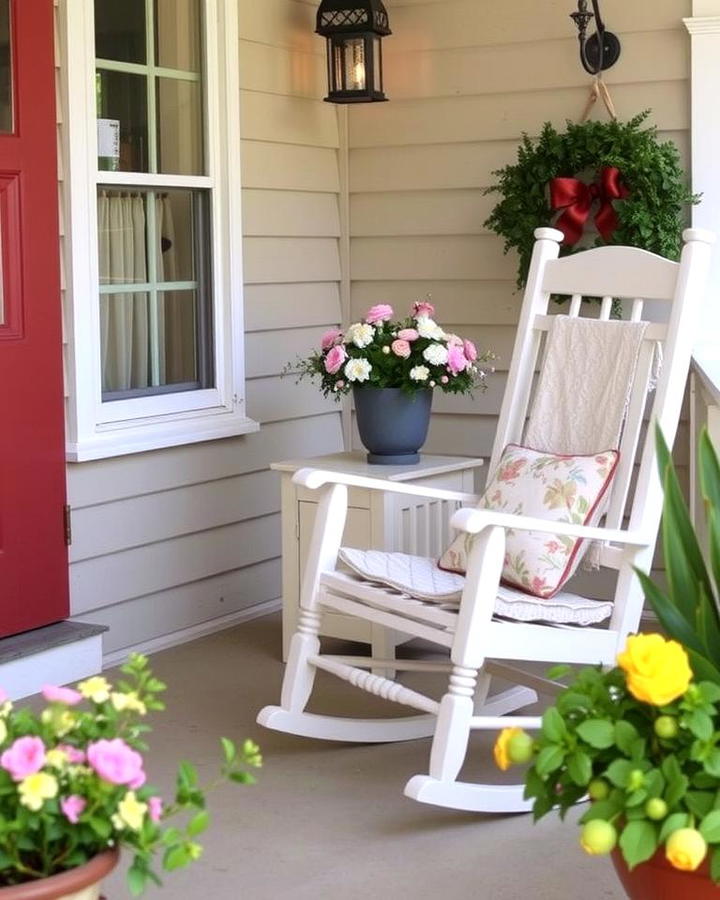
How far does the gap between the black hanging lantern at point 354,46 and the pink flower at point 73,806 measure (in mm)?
3235

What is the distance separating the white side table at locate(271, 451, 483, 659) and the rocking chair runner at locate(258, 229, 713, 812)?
0.42 m

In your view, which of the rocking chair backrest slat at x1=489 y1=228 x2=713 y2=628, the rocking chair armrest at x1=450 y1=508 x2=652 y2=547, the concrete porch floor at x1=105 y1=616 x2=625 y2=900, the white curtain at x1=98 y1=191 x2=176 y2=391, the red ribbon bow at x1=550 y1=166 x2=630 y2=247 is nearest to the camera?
the concrete porch floor at x1=105 y1=616 x2=625 y2=900

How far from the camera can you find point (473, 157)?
4617 millimetres

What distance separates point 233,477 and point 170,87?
3.79 ft

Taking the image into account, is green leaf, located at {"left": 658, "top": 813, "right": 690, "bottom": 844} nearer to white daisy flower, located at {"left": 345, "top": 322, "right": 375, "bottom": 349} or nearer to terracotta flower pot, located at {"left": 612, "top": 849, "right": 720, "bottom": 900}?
terracotta flower pot, located at {"left": 612, "top": 849, "right": 720, "bottom": 900}

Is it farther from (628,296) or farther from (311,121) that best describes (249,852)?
(311,121)

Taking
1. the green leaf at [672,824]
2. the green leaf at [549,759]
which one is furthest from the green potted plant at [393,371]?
the green leaf at [672,824]

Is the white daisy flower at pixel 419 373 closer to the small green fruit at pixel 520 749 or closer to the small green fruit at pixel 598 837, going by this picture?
the small green fruit at pixel 520 749

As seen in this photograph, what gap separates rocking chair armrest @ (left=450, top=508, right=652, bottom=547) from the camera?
108 inches

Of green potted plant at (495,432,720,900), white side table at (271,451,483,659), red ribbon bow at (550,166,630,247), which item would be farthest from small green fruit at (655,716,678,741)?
red ribbon bow at (550,166,630,247)

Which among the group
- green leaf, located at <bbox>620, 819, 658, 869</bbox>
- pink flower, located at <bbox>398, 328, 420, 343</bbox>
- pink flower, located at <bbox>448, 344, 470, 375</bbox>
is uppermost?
pink flower, located at <bbox>398, 328, 420, 343</bbox>

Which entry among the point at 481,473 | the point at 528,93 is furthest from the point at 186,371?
the point at 528,93

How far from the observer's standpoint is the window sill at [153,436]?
12.5 ft

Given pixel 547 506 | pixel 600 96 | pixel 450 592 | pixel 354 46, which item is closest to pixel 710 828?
pixel 450 592
